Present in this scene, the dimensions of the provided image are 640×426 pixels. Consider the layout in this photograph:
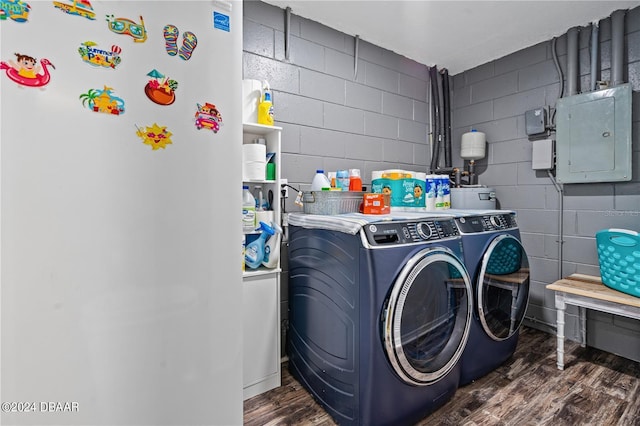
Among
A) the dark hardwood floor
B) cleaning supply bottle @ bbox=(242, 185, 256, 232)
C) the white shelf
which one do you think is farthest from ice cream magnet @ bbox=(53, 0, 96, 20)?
the dark hardwood floor

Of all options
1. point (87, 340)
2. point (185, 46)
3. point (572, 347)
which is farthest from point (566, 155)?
point (87, 340)

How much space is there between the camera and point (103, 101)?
78 centimetres

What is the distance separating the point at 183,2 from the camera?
86cm

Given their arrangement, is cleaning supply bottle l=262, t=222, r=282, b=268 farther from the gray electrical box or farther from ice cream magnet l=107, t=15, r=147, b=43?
the gray electrical box

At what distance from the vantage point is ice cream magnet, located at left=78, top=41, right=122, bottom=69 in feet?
2.48

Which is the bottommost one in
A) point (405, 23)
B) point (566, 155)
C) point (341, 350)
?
point (341, 350)

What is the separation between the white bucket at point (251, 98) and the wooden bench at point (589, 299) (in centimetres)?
223

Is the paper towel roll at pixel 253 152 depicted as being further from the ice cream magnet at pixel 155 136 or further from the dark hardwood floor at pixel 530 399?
the dark hardwood floor at pixel 530 399

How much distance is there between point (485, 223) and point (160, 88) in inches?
74.3

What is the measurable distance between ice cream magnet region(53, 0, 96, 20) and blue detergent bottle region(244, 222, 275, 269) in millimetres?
1258

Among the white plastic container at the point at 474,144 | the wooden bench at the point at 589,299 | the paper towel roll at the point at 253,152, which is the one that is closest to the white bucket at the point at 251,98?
the paper towel roll at the point at 253,152

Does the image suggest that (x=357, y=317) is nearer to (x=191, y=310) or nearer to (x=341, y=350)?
(x=341, y=350)

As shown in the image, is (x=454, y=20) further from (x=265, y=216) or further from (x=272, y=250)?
(x=272, y=250)

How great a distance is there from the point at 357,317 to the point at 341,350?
0.78 ft
